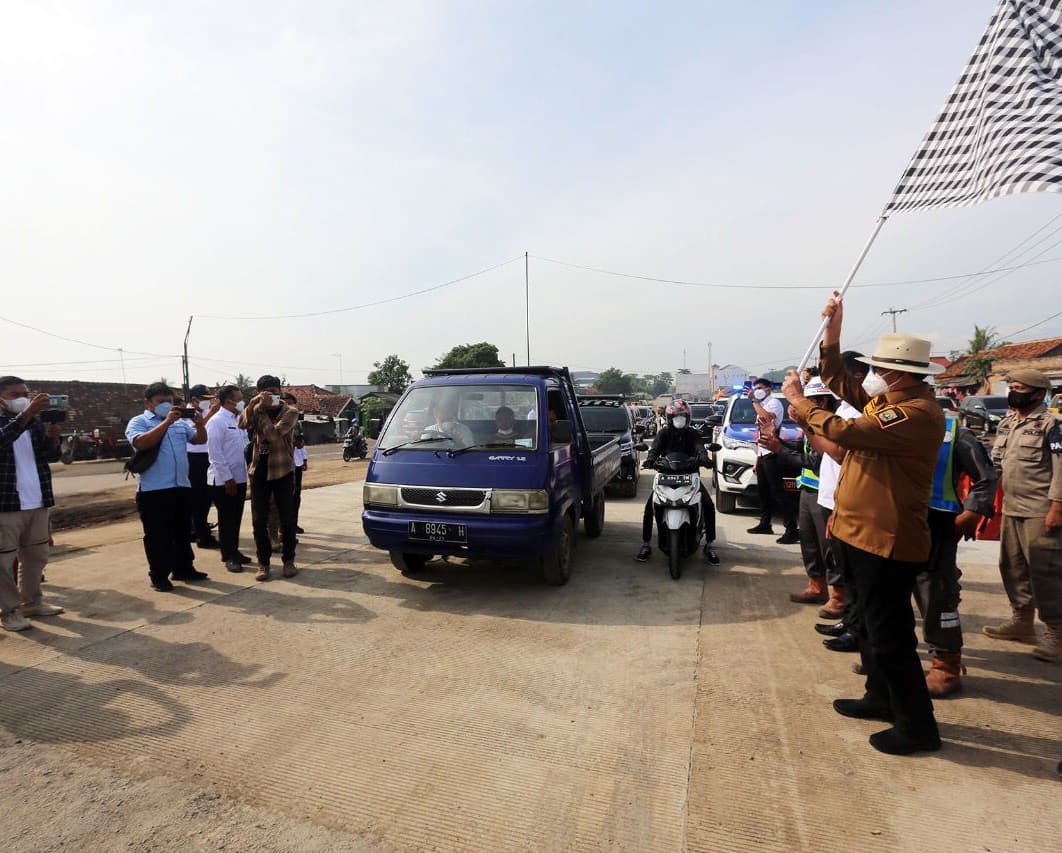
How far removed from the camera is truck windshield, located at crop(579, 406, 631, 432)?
439 inches

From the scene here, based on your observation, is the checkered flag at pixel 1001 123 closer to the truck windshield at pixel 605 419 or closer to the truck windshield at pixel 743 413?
the truck windshield at pixel 743 413

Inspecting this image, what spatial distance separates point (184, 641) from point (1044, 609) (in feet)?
19.6

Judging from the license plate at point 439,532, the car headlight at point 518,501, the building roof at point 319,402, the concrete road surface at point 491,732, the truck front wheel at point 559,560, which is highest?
the building roof at point 319,402

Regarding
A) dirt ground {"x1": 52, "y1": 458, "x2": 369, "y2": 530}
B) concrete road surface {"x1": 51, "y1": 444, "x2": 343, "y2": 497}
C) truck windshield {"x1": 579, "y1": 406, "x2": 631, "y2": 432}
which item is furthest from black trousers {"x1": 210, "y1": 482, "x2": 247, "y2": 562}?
concrete road surface {"x1": 51, "y1": 444, "x2": 343, "y2": 497}

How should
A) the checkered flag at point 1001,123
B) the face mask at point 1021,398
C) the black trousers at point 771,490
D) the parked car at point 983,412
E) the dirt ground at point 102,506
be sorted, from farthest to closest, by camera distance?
the parked car at point 983,412, the dirt ground at point 102,506, the black trousers at point 771,490, the face mask at point 1021,398, the checkered flag at point 1001,123

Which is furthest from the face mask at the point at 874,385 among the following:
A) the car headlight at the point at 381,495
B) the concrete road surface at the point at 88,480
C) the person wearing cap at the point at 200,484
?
the concrete road surface at the point at 88,480

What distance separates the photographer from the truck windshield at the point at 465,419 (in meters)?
5.21

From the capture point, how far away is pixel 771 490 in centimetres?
742

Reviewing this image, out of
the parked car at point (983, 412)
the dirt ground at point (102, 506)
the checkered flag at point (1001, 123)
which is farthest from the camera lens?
the parked car at point (983, 412)

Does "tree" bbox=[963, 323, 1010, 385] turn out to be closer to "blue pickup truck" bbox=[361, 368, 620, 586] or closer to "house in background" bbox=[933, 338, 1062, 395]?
"house in background" bbox=[933, 338, 1062, 395]

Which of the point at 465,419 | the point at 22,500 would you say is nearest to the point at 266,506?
the point at 22,500

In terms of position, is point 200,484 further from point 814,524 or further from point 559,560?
point 814,524

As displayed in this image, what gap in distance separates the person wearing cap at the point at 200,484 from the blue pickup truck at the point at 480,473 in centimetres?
273

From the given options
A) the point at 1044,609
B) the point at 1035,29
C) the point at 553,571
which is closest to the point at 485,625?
the point at 553,571
